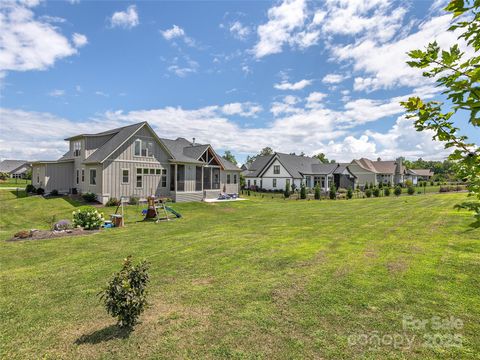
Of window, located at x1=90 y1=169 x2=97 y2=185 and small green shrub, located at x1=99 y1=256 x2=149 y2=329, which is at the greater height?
window, located at x1=90 y1=169 x2=97 y2=185

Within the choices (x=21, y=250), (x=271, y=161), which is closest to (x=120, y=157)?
(x=21, y=250)

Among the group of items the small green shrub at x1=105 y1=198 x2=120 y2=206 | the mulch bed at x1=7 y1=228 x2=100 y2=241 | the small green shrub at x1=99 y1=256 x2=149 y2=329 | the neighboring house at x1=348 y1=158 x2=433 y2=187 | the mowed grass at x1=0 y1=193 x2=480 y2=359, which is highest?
the neighboring house at x1=348 y1=158 x2=433 y2=187

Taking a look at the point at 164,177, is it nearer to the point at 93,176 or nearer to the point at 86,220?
the point at 93,176

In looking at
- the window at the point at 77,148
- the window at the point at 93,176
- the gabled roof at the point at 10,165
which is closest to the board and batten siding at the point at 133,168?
the window at the point at 93,176

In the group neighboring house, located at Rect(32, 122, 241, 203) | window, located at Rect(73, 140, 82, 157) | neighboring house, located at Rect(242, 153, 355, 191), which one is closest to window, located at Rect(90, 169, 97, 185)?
neighboring house, located at Rect(32, 122, 241, 203)

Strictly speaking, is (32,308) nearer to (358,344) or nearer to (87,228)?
(358,344)

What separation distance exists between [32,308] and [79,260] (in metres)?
3.42

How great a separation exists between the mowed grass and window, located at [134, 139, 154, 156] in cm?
1500

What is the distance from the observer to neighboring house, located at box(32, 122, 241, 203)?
79.4 feet

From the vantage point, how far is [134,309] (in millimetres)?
4715

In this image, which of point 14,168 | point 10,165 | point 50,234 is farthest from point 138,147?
point 10,165

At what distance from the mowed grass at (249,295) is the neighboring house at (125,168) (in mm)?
13256

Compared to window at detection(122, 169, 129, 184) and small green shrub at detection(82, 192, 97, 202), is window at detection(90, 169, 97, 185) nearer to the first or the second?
small green shrub at detection(82, 192, 97, 202)

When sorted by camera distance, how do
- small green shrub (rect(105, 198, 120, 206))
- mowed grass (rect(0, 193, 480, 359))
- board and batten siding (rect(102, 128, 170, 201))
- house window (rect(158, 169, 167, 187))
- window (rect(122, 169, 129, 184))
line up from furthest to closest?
house window (rect(158, 169, 167, 187)), window (rect(122, 169, 129, 184)), board and batten siding (rect(102, 128, 170, 201)), small green shrub (rect(105, 198, 120, 206)), mowed grass (rect(0, 193, 480, 359))
